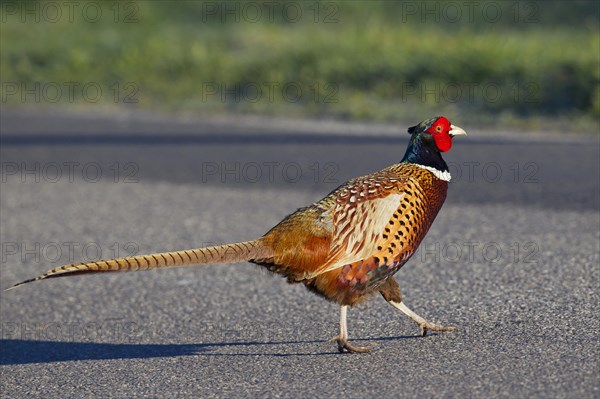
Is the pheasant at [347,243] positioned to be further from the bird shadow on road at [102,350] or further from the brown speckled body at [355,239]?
the bird shadow on road at [102,350]

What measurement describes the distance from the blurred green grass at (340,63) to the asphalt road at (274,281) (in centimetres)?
143

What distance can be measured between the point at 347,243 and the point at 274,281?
2.22 m

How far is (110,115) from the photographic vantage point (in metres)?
15.6

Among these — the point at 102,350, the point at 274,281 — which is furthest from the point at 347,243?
the point at 274,281

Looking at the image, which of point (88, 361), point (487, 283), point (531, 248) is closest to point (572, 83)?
point (531, 248)

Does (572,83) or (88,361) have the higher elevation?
(572,83)

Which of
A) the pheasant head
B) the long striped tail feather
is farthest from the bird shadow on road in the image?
the pheasant head

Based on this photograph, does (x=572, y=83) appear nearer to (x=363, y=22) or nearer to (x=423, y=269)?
(x=423, y=269)

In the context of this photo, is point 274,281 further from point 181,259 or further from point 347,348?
point 181,259

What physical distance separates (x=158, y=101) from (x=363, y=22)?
6.86 m

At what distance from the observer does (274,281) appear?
751 centimetres

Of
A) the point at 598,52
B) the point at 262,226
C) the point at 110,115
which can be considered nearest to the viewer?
the point at 262,226

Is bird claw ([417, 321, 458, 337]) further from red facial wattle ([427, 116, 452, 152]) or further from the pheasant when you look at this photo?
red facial wattle ([427, 116, 452, 152])

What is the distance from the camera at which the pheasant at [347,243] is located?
5.34 metres
